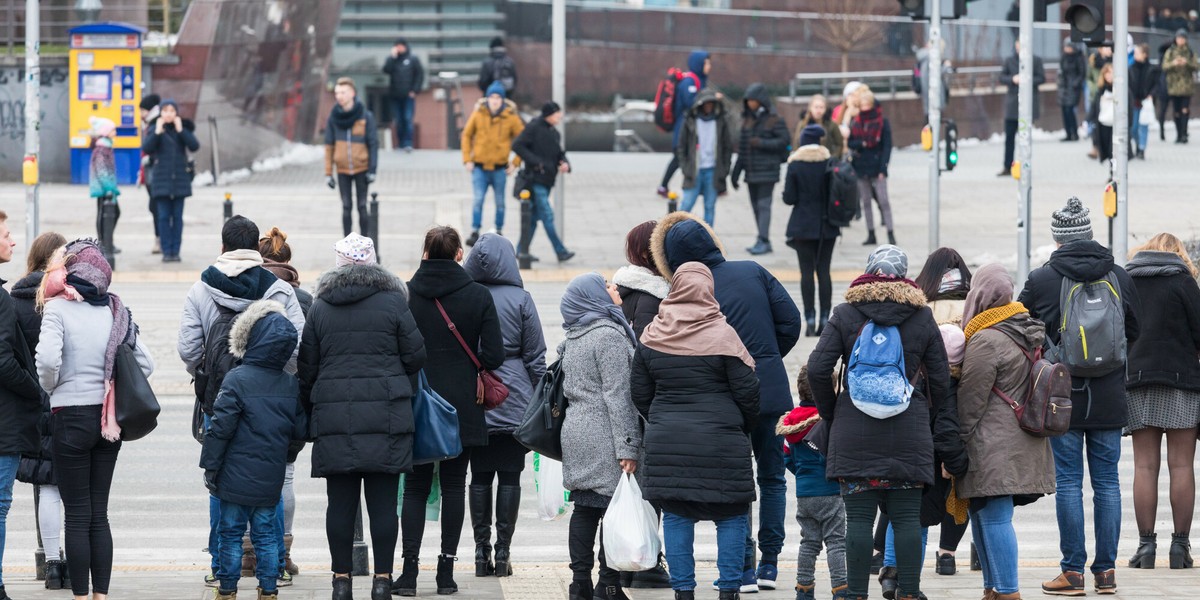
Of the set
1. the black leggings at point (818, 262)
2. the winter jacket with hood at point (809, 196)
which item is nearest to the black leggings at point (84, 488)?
the winter jacket with hood at point (809, 196)

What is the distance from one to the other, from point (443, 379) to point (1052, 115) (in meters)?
29.2

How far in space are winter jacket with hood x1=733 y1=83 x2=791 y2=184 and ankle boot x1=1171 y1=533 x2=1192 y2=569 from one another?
35.0 ft

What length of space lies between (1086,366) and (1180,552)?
1325mm

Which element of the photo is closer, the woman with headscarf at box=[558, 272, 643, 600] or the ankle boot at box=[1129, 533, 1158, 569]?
the woman with headscarf at box=[558, 272, 643, 600]

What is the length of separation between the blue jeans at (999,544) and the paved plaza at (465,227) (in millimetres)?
522

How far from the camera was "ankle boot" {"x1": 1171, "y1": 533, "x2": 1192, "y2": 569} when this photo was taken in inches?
336

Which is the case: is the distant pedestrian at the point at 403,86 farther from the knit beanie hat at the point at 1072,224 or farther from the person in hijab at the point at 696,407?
the person in hijab at the point at 696,407

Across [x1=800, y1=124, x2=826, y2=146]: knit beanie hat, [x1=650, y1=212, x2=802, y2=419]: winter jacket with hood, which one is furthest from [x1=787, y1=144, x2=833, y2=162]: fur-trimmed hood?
[x1=650, y1=212, x2=802, y2=419]: winter jacket with hood

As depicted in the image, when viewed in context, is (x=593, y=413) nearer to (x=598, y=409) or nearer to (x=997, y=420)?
(x=598, y=409)

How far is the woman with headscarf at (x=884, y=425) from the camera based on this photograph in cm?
680

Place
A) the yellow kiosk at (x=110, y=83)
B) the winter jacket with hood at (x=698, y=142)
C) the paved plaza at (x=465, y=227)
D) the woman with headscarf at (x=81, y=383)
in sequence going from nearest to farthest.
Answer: the woman with headscarf at (x=81, y=383) → the paved plaza at (x=465, y=227) → the winter jacket with hood at (x=698, y=142) → the yellow kiosk at (x=110, y=83)

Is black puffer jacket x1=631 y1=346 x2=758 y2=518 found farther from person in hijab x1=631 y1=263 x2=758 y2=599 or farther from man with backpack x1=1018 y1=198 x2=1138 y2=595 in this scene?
man with backpack x1=1018 y1=198 x2=1138 y2=595

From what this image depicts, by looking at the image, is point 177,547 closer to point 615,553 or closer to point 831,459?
point 615,553

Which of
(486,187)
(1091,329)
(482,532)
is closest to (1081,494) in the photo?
(1091,329)
